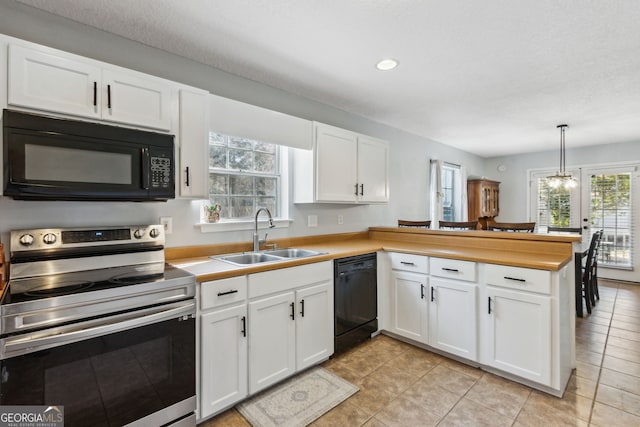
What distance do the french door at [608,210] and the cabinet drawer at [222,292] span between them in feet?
20.1

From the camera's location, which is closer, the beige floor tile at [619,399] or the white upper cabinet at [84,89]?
the white upper cabinet at [84,89]

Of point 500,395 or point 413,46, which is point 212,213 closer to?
point 413,46

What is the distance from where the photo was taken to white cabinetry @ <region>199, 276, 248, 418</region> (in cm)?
175

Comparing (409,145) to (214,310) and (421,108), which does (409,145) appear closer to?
(421,108)

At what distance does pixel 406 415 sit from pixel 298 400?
26.0 inches

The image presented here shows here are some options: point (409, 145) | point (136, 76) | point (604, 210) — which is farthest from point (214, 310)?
point (604, 210)

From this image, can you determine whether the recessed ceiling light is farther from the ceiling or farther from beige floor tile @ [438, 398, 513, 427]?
beige floor tile @ [438, 398, 513, 427]

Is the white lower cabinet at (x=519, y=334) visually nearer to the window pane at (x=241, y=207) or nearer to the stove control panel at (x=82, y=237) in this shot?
the window pane at (x=241, y=207)

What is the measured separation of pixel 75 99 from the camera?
1602 millimetres

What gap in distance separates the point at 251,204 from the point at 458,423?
213 cm

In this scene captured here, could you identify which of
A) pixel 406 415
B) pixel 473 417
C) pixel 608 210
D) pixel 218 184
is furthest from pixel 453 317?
pixel 608 210

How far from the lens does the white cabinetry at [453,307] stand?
235 cm

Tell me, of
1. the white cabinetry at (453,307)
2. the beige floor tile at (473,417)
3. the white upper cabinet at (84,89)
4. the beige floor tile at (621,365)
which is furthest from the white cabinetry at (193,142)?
the beige floor tile at (621,365)

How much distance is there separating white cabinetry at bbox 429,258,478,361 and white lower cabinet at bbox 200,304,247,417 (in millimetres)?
1528
